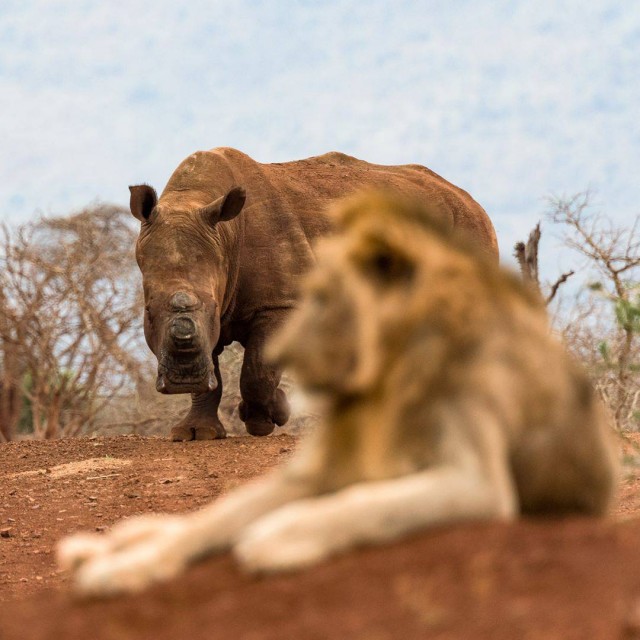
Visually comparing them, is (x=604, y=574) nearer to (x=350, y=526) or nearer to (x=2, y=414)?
(x=350, y=526)

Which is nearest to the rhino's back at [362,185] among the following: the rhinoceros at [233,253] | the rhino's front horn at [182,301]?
the rhinoceros at [233,253]

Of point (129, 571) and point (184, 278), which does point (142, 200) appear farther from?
point (129, 571)

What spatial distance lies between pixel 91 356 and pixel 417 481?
2032cm

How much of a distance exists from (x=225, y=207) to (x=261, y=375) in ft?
6.31

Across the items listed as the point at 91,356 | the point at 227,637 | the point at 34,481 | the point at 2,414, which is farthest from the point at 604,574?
the point at 2,414

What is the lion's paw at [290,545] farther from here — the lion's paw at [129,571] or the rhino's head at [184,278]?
the rhino's head at [184,278]

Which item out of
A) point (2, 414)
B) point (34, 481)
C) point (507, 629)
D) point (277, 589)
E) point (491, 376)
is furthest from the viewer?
point (2, 414)

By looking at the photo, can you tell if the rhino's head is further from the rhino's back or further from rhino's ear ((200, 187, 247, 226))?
the rhino's back

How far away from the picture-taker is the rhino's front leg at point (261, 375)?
38.9ft

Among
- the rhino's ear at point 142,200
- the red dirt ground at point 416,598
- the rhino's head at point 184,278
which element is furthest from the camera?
the rhino's ear at point 142,200

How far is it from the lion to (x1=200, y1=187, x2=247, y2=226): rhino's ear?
803 centimetres

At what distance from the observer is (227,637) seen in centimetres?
258

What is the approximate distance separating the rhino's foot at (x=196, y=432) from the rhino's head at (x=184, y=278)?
126 cm

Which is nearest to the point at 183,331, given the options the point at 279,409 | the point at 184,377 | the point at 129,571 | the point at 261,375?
the point at 184,377
